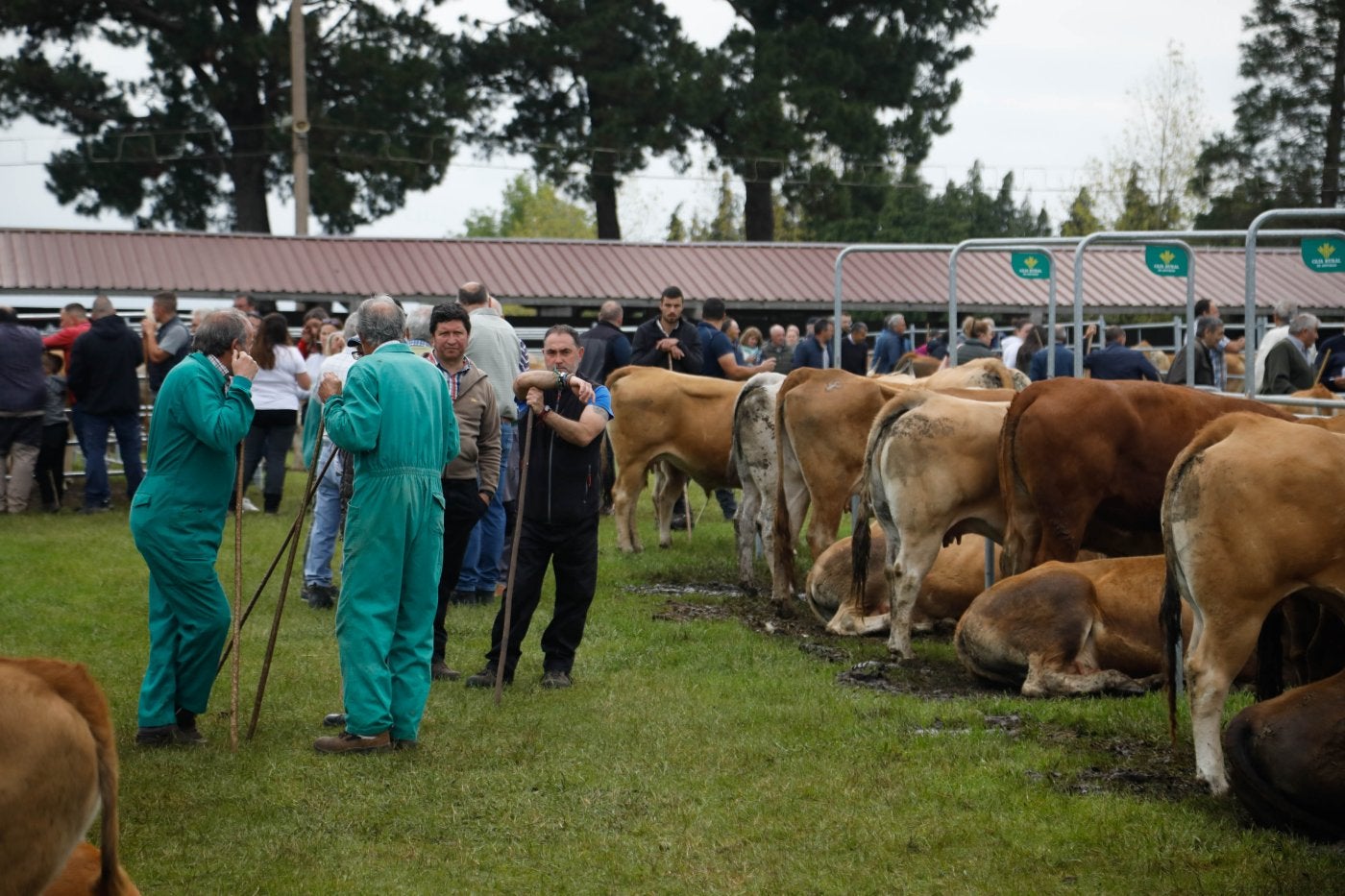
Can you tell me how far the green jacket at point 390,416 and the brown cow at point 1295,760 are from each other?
368cm

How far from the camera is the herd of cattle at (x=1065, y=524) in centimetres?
601

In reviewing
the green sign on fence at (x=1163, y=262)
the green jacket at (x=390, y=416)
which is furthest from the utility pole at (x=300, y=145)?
the green jacket at (x=390, y=416)

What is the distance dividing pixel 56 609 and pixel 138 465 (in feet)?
17.3

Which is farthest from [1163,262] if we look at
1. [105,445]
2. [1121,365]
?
[105,445]

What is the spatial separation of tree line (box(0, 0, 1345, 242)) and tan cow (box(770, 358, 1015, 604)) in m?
20.4

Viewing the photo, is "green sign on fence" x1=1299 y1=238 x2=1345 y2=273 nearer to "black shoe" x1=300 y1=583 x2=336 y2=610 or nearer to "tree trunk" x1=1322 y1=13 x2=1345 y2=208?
"black shoe" x1=300 y1=583 x2=336 y2=610

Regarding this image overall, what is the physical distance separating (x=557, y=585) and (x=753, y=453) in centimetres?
392

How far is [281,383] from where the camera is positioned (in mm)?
15219

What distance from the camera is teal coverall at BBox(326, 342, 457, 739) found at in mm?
6871

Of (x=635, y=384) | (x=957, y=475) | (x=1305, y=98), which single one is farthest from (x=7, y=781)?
(x=1305, y=98)

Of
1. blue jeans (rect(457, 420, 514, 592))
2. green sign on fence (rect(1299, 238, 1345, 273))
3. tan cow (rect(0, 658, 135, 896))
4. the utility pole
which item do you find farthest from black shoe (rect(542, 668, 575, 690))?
the utility pole

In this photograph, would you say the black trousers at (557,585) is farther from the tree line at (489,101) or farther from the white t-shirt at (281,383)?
the tree line at (489,101)

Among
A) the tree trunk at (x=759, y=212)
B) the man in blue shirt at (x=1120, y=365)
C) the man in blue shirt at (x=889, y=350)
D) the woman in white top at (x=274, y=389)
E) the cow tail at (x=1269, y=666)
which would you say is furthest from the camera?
the tree trunk at (x=759, y=212)

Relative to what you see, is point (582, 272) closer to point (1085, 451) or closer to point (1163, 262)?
point (1163, 262)
